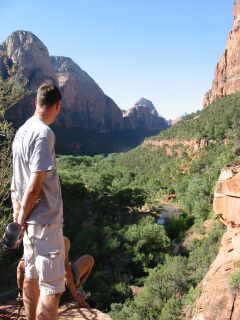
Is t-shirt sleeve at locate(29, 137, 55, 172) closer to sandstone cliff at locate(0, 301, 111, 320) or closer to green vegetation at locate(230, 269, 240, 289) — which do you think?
sandstone cliff at locate(0, 301, 111, 320)

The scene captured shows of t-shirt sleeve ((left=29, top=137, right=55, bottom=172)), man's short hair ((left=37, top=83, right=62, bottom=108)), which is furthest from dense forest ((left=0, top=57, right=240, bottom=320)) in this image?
t-shirt sleeve ((left=29, top=137, right=55, bottom=172))

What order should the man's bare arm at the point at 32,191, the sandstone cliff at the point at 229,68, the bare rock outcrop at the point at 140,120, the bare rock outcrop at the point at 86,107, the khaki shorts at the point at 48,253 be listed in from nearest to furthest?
the man's bare arm at the point at 32,191, the khaki shorts at the point at 48,253, the sandstone cliff at the point at 229,68, the bare rock outcrop at the point at 86,107, the bare rock outcrop at the point at 140,120

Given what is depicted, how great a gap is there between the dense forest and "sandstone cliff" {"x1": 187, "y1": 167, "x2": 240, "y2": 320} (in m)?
1.87

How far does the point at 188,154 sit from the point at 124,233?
1245 inches

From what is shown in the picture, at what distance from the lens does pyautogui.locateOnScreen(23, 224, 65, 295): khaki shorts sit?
3043mm

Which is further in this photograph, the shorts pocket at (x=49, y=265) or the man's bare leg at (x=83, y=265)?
the man's bare leg at (x=83, y=265)

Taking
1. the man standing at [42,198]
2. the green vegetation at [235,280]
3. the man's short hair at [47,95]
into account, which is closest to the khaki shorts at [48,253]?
the man standing at [42,198]

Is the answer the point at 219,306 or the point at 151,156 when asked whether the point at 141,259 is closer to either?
the point at 219,306

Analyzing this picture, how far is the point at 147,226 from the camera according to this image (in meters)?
28.5

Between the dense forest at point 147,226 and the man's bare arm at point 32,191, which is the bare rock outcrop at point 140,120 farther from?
the man's bare arm at point 32,191

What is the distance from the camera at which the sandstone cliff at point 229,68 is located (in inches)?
3244

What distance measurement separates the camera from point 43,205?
3.03 m

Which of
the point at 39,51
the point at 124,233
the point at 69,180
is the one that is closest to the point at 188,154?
the point at 69,180

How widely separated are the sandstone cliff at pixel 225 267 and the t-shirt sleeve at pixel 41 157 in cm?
1167
